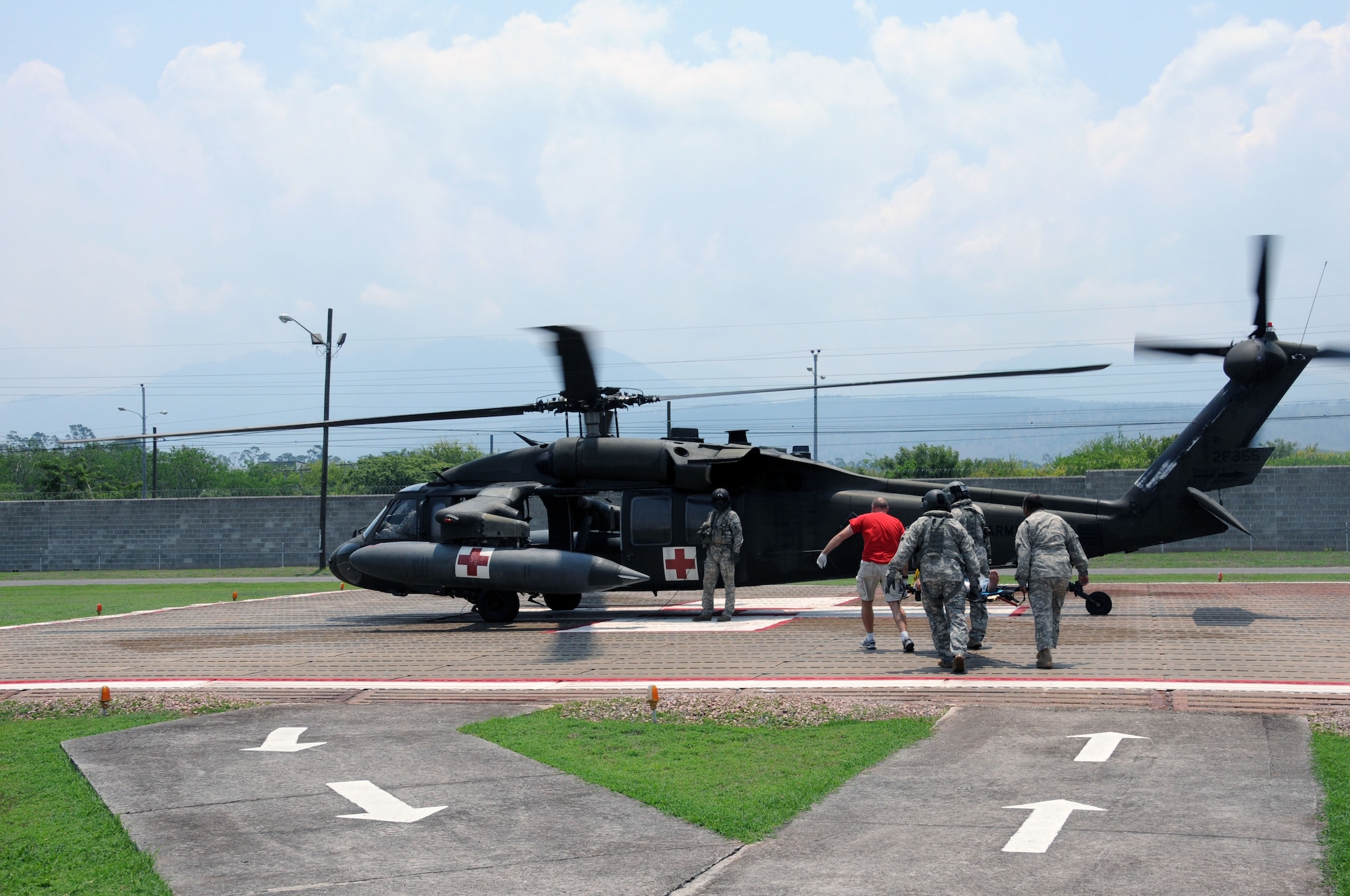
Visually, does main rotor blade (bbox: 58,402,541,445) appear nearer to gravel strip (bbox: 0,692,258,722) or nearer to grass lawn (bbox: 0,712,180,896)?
gravel strip (bbox: 0,692,258,722)

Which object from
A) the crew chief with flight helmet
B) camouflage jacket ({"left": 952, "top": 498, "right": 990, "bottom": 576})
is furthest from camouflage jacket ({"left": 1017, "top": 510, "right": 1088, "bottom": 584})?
camouflage jacket ({"left": 952, "top": 498, "right": 990, "bottom": 576})

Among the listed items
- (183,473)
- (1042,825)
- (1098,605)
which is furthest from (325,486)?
(183,473)

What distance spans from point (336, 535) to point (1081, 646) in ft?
110

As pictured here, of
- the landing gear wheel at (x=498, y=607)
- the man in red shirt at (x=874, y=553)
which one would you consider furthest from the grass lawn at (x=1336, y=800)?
the landing gear wheel at (x=498, y=607)

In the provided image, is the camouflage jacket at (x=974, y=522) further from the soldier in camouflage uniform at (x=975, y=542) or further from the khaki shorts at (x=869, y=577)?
the khaki shorts at (x=869, y=577)

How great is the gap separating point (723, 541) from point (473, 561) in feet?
12.4

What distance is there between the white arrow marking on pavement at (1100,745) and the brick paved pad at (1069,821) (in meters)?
0.08

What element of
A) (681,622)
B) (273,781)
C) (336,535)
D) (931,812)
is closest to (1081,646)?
(681,622)

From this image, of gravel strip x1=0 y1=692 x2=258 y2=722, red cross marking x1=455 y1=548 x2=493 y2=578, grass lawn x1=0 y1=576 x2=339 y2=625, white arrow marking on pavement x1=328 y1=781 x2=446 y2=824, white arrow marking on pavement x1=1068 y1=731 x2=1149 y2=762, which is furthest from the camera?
grass lawn x1=0 y1=576 x2=339 y2=625

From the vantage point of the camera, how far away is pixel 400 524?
Answer: 18469mm

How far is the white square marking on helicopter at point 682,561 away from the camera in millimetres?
18156

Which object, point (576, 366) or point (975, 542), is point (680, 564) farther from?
point (975, 542)

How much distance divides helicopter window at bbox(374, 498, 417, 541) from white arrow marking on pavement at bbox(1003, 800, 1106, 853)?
44.4 ft

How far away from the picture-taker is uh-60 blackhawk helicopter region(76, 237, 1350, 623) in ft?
56.2
